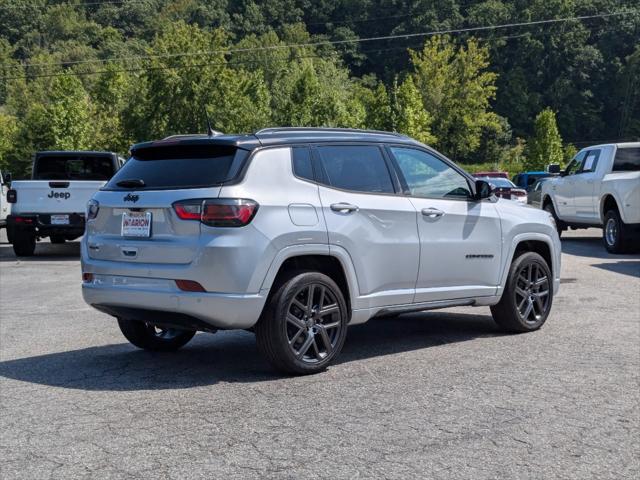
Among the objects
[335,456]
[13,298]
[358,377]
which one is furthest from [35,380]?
[13,298]

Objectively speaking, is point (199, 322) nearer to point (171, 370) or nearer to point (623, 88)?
point (171, 370)

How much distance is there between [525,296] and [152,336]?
11.2 ft

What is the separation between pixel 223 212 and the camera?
6426 mm

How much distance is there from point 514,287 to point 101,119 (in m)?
86.6

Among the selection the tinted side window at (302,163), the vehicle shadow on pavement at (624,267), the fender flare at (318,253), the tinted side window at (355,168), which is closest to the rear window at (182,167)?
the tinted side window at (302,163)

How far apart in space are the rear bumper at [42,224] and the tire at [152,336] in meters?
10.5

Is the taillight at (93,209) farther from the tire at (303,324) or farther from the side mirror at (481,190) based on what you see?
the side mirror at (481,190)

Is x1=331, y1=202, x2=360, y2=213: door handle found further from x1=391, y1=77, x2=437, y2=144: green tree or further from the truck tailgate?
x1=391, y1=77, x2=437, y2=144: green tree

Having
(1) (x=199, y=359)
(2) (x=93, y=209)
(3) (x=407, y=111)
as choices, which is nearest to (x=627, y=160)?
(1) (x=199, y=359)

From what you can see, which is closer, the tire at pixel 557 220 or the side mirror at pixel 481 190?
the side mirror at pixel 481 190

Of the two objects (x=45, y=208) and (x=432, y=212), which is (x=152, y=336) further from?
(x=45, y=208)

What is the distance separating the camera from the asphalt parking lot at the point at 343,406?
481 centimetres

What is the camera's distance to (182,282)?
6.47m

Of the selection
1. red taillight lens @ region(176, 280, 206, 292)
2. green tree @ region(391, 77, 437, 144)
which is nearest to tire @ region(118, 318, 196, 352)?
red taillight lens @ region(176, 280, 206, 292)
